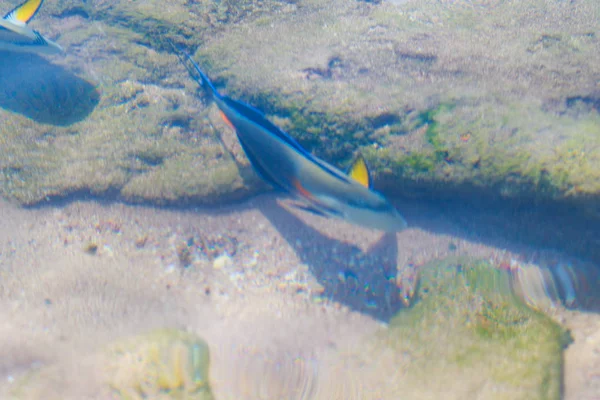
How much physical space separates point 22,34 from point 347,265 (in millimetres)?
4161

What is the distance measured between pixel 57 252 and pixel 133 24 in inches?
133

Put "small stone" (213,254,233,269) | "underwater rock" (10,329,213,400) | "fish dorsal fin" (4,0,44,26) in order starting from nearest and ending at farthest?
"underwater rock" (10,329,213,400) → "small stone" (213,254,233,269) → "fish dorsal fin" (4,0,44,26)

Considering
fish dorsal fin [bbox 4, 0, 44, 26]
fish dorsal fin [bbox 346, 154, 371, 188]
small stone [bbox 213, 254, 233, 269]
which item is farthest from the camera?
fish dorsal fin [bbox 4, 0, 44, 26]

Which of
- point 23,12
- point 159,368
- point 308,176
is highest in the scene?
point 23,12

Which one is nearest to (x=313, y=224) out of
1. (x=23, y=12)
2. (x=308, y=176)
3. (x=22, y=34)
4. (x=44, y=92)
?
(x=308, y=176)

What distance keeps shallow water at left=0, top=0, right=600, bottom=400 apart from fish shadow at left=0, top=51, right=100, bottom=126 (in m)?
0.03

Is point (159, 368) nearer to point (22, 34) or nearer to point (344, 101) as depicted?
point (344, 101)

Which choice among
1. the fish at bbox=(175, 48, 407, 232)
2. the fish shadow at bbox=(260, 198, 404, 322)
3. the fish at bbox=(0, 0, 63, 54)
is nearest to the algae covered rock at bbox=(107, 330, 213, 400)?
the fish shadow at bbox=(260, 198, 404, 322)

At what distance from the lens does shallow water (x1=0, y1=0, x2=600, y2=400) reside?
254cm

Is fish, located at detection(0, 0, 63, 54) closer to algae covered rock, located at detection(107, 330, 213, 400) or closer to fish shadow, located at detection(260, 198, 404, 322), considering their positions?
fish shadow, located at detection(260, 198, 404, 322)

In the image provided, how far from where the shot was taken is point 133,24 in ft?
16.4

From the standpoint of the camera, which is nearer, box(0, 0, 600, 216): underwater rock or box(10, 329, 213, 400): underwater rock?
box(10, 329, 213, 400): underwater rock

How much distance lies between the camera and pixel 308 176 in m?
2.52

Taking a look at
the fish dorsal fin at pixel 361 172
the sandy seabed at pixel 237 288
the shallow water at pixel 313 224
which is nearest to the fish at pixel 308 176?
the fish dorsal fin at pixel 361 172
